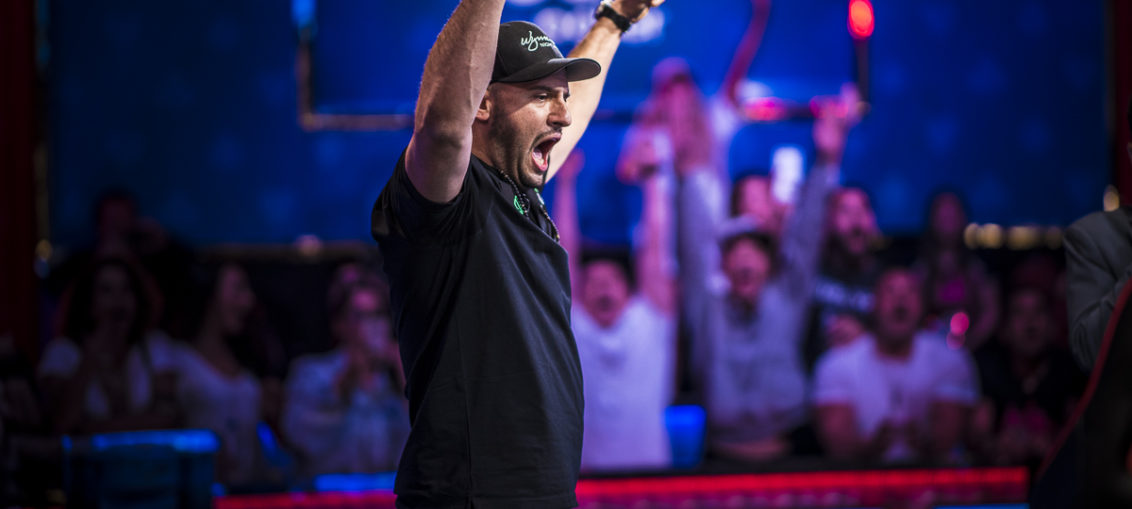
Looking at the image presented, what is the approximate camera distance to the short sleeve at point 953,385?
4848mm

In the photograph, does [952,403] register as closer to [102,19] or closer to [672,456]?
[672,456]

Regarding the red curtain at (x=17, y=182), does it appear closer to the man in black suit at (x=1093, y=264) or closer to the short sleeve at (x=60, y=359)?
the short sleeve at (x=60, y=359)

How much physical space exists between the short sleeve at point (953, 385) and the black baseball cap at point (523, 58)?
12.1ft

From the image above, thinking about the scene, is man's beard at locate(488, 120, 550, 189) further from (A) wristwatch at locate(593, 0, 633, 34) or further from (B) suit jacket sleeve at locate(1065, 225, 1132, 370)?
(B) suit jacket sleeve at locate(1065, 225, 1132, 370)

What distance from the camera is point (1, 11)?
14.5ft

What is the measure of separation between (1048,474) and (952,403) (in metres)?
3.73

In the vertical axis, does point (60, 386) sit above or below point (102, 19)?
below

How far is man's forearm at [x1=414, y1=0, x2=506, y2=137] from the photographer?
145 cm

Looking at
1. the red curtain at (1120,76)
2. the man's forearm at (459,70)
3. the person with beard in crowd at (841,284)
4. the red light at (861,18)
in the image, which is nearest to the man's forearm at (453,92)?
the man's forearm at (459,70)

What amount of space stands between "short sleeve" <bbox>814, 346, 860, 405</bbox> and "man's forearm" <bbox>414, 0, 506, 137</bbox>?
3665 millimetres

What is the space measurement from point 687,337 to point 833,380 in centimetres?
75

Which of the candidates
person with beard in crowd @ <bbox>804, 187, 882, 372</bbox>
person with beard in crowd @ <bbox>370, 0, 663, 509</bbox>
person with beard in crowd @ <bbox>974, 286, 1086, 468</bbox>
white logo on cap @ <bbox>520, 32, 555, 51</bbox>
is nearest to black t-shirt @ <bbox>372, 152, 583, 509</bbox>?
person with beard in crowd @ <bbox>370, 0, 663, 509</bbox>

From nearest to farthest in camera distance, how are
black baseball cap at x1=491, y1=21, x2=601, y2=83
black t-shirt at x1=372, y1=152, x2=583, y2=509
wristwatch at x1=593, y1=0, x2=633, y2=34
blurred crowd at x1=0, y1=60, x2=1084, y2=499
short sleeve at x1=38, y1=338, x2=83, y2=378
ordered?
black t-shirt at x1=372, y1=152, x2=583, y2=509 < black baseball cap at x1=491, y1=21, x2=601, y2=83 < wristwatch at x1=593, y1=0, x2=633, y2=34 < short sleeve at x1=38, y1=338, x2=83, y2=378 < blurred crowd at x1=0, y1=60, x2=1084, y2=499

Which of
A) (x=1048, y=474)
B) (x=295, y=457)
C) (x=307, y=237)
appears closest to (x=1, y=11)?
(x=307, y=237)
